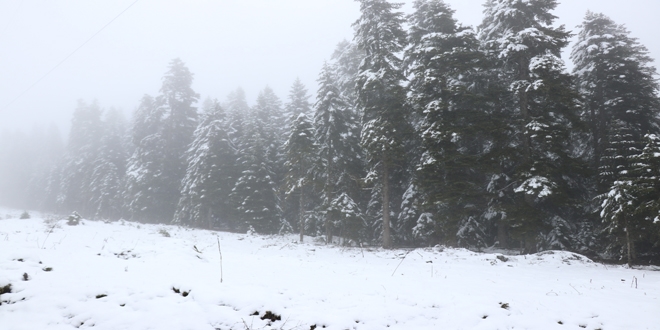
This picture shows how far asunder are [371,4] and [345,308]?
19.0 metres

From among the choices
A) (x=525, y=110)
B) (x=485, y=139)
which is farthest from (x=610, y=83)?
(x=485, y=139)

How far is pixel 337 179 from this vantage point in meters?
23.5

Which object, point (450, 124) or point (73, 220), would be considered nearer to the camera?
point (73, 220)

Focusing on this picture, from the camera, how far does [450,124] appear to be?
16.9m

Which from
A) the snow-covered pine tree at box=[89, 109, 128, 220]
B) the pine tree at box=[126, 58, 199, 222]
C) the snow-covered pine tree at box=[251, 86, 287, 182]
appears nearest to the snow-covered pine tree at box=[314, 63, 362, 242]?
the snow-covered pine tree at box=[251, 86, 287, 182]

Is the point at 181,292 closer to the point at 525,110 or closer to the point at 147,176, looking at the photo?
the point at 525,110

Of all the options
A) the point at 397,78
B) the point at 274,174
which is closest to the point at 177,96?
the point at 274,174

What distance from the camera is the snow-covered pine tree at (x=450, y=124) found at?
1662cm

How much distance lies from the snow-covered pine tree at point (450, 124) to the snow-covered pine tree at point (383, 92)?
44.0 inches

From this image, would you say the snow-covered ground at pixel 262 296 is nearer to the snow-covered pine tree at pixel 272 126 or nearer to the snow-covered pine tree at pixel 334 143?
the snow-covered pine tree at pixel 334 143

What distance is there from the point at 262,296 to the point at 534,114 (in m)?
16.5

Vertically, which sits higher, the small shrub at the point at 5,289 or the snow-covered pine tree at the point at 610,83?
the snow-covered pine tree at the point at 610,83

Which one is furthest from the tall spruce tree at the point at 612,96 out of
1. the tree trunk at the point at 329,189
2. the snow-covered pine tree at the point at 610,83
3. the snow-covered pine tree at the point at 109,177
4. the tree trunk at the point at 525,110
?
the snow-covered pine tree at the point at 109,177

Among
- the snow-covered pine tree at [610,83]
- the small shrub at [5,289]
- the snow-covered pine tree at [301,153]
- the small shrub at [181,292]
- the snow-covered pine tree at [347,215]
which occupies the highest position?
the snow-covered pine tree at [610,83]
